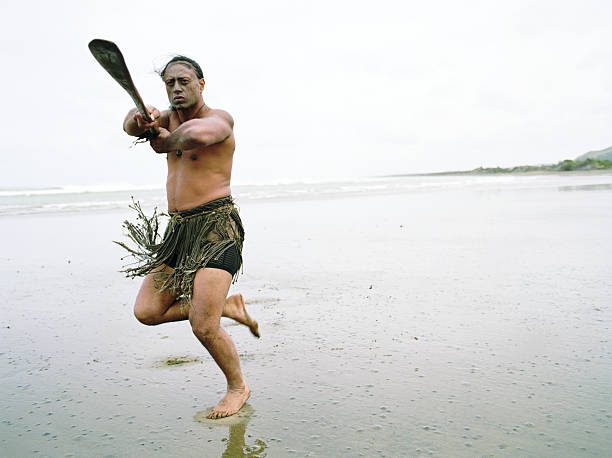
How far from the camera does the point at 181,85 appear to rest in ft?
10.6

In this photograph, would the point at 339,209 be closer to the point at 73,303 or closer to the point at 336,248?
the point at 336,248

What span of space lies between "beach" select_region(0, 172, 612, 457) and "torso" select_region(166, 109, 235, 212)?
1210 mm

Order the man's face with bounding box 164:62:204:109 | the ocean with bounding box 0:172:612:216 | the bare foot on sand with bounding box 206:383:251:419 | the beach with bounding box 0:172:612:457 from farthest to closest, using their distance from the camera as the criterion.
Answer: the ocean with bounding box 0:172:612:216
the man's face with bounding box 164:62:204:109
the bare foot on sand with bounding box 206:383:251:419
the beach with bounding box 0:172:612:457

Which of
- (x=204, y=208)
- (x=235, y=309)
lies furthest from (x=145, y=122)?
(x=235, y=309)

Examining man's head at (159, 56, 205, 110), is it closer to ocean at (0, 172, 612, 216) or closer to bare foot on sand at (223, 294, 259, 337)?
bare foot on sand at (223, 294, 259, 337)

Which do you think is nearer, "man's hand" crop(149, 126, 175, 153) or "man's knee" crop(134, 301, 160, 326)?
"man's hand" crop(149, 126, 175, 153)

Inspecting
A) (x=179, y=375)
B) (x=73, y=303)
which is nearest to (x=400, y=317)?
(x=179, y=375)

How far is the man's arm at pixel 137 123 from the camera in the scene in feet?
10.0

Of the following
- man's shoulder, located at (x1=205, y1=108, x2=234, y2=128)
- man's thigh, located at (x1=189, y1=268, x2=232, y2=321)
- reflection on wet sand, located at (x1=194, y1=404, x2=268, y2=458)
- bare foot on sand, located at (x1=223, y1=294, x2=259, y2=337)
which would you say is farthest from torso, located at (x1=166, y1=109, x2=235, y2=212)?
reflection on wet sand, located at (x1=194, y1=404, x2=268, y2=458)

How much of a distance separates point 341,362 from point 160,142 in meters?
1.88

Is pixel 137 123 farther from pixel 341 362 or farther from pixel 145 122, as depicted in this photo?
pixel 341 362

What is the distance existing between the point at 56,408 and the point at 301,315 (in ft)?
7.55

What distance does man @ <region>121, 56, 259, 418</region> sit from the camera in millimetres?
3104

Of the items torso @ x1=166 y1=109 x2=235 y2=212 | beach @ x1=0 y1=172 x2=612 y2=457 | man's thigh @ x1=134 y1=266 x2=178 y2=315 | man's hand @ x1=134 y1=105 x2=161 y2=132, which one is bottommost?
beach @ x1=0 y1=172 x2=612 y2=457
